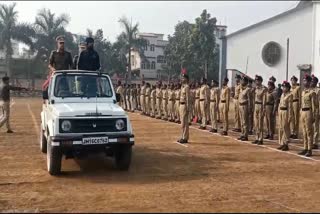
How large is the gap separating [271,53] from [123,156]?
2515cm

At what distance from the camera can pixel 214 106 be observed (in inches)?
701

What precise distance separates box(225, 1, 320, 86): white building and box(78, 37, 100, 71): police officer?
20.5 meters

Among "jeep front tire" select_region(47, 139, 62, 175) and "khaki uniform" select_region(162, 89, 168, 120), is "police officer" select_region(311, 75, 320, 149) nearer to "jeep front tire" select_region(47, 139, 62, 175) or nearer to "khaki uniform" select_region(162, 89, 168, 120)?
"jeep front tire" select_region(47, 139, 62, 175)

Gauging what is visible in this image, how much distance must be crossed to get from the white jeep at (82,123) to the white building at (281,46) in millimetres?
21549

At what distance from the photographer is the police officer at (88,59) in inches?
446

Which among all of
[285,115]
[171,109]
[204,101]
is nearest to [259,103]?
[285,115]

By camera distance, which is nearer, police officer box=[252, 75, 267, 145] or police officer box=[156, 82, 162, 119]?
police officer box=[252, 75, 267, 145]

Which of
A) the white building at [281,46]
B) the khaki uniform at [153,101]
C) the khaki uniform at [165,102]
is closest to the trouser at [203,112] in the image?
the khaki uniform at [165,102]

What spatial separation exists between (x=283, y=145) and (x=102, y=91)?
5.56m

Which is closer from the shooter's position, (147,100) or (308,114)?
(308,114)

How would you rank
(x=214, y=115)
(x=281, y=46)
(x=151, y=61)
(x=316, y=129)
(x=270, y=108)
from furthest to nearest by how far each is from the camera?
(x=151, y=61) < (x=281, y=46) < (x=214, y=115) < (x=270, y=108) < (x=316, y=129)

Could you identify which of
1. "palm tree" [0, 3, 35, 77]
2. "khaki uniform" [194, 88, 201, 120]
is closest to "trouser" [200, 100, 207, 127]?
"khaki uniform" [194, 88, 201, 120]

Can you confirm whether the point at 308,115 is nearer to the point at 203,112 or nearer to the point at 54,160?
the point at 54,160

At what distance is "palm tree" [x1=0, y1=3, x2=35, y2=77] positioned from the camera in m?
43.7
